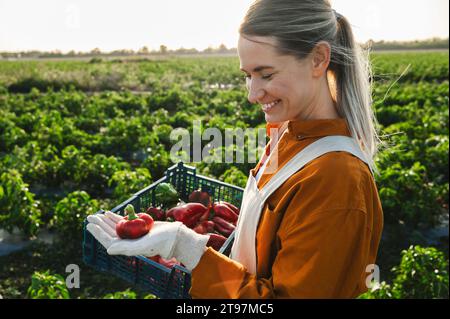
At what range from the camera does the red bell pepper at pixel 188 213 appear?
243cm

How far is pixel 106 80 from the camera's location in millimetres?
18859

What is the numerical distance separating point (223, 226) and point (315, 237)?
1192mm

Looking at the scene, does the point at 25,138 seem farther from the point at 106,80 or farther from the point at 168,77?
the point at 168,77

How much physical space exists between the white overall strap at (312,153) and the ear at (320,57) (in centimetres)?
22

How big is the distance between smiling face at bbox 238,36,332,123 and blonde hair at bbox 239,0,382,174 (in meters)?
0.03

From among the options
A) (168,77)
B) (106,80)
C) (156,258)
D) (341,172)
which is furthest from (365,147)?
(168,77)

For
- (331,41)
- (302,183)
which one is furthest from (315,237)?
(331,41)

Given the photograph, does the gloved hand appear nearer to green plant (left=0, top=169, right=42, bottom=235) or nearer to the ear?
the ear

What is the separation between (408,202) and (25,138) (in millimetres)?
6015

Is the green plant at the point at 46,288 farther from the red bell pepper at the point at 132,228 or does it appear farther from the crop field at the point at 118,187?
the red bell pepper at the point at 132,228

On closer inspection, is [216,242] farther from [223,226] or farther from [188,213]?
[188,213]
